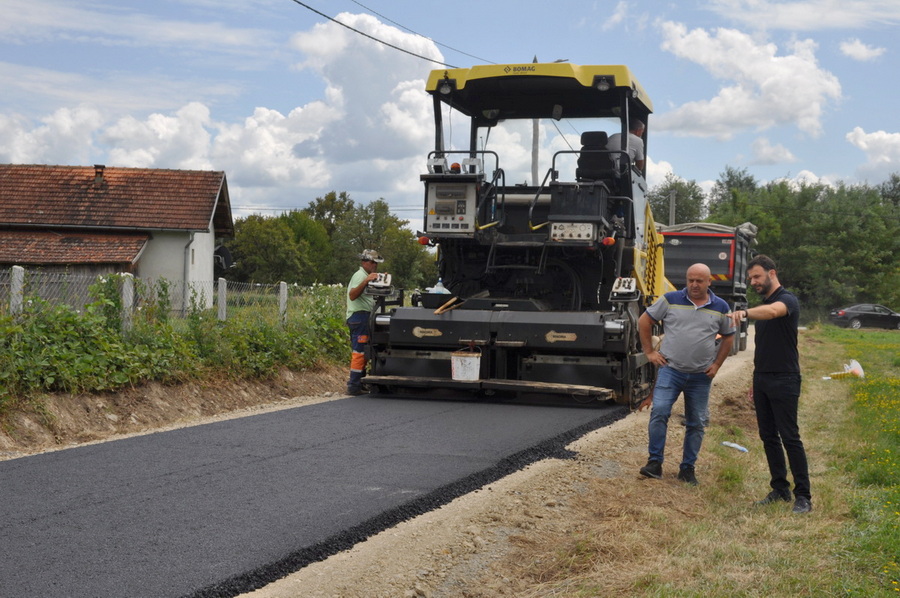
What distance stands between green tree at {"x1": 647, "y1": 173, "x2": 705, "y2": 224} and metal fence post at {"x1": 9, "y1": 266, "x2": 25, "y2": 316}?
7811 centimetres

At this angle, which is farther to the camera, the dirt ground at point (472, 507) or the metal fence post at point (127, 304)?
the metal fence post at point (127, 304)

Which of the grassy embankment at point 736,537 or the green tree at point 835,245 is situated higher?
the green tree at point 835,245

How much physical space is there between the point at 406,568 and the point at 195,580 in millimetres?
1014

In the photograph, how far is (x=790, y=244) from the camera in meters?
59.1

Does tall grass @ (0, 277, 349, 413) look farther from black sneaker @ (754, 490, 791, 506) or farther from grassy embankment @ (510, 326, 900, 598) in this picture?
black sneaker @ (754, 490, 791, 506)

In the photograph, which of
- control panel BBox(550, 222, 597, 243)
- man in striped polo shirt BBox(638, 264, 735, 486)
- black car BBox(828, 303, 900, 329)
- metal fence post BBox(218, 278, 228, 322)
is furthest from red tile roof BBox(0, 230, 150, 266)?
black car BBox(828, 303, 900, 329)

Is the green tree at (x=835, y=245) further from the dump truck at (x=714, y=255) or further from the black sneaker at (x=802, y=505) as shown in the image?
the black sneaker at (x=802, y=505)

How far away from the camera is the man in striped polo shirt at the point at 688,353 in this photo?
714cm

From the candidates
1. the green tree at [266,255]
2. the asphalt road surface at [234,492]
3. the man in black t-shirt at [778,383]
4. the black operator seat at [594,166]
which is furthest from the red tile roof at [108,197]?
the green tree at [266,255]

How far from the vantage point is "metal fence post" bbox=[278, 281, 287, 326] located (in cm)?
Result: 1423

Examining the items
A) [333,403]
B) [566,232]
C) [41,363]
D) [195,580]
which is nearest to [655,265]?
[566,232]

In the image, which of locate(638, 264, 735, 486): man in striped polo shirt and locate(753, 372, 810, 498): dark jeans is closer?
locate(753, 372, 810, 498): dark jeans

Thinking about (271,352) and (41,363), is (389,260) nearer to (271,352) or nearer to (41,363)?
(271,352)

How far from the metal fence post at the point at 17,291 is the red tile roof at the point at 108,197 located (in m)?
21.1
